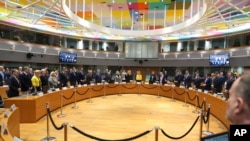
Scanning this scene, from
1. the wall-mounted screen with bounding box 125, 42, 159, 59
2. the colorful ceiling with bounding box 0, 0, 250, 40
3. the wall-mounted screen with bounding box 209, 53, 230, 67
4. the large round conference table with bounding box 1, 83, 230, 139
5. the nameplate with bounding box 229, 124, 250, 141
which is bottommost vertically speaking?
the large round conference table with bounding box 1, 83, 230, 139

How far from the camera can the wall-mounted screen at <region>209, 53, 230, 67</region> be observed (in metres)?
14.2

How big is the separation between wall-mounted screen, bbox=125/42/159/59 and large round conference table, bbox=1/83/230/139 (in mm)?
6121

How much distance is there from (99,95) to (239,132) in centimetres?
1208

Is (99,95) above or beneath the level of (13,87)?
beneath

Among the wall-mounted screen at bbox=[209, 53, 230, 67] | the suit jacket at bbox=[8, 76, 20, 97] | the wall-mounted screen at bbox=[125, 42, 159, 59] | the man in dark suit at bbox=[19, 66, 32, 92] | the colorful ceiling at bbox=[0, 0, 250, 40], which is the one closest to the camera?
→ the suit jacket at bbox=[8, 76, 20, 97]

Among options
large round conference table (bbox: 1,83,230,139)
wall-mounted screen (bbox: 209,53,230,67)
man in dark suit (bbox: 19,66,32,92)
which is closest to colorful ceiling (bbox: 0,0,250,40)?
wall-mounted screen (bbox: 209,53,230,67)

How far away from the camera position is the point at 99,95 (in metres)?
12.6

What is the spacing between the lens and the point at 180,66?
717 inches

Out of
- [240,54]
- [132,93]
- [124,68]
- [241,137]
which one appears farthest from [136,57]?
[241,137]

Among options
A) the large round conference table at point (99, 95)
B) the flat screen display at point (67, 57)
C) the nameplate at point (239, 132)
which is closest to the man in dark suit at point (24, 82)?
the large round conference table at point (99, 95)

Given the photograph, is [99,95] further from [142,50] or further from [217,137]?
[217,137]

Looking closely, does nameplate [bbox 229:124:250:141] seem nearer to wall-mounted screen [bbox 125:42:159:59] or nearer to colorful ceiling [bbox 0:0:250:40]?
colorful ceiling [bbox 0:0:250:40]

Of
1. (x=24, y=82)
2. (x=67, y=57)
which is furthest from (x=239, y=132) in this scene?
(x=67, y=57)

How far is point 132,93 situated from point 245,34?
28.4 feet
